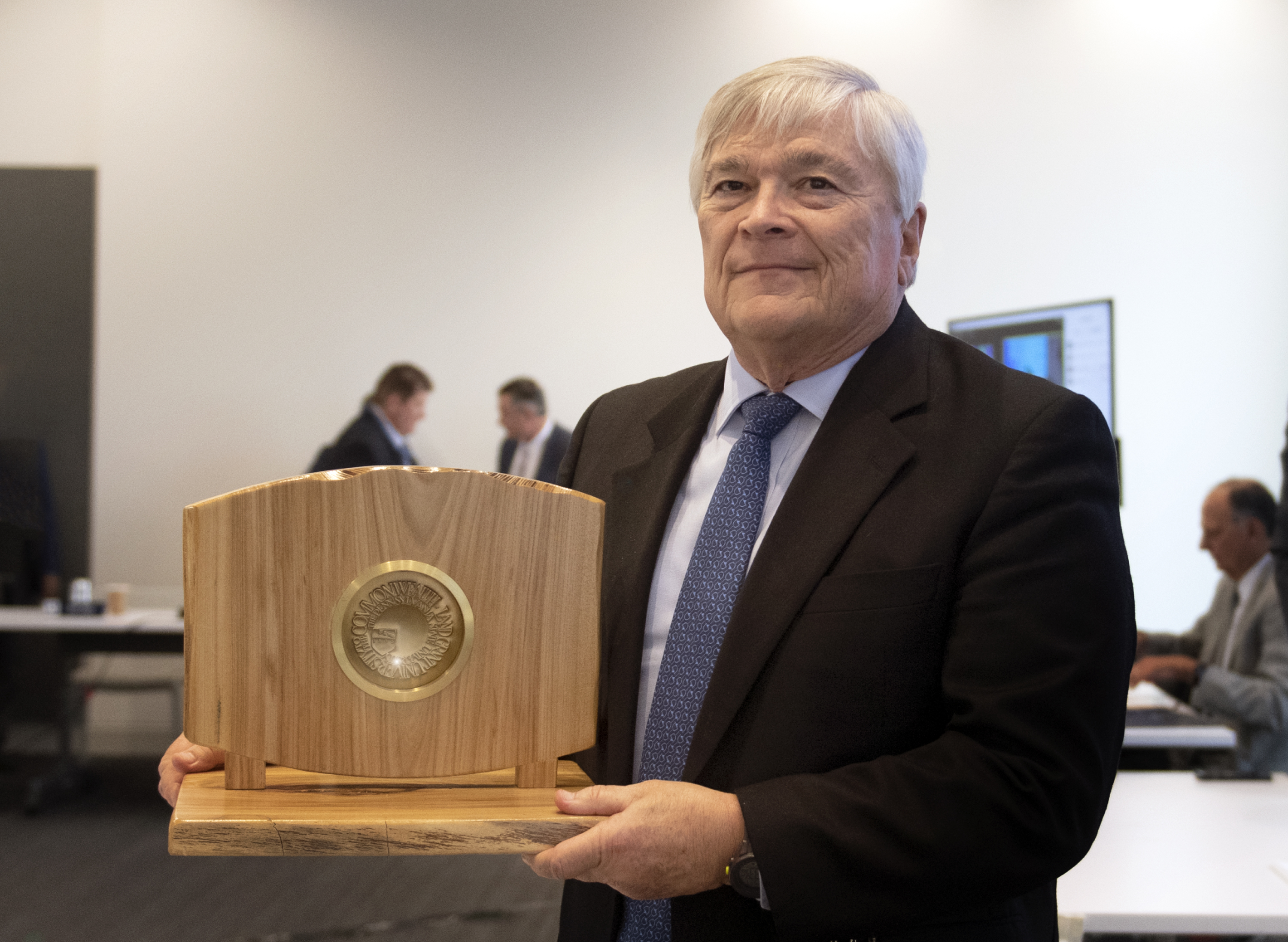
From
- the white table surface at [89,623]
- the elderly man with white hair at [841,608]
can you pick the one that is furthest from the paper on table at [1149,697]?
the white table surface at [89,623]

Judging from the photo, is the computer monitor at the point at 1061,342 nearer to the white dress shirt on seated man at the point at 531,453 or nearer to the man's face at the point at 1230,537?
the man's face at the point at 1230,537

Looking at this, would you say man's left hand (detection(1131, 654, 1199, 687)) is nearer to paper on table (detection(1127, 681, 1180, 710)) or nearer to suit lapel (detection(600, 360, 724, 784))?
paper on table (detection(1127, 681, 1180, 710))

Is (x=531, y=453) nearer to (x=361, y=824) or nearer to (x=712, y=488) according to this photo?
(x=712, y=488)

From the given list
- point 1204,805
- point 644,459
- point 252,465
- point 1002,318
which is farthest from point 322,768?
point 252,465

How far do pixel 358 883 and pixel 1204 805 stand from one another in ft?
9.71

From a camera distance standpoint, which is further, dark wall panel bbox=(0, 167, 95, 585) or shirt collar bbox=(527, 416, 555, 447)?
shirt collar bbox=(527, 416, 555, 447)

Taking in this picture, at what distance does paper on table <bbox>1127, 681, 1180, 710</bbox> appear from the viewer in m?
3.35

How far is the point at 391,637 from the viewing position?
1.08 m

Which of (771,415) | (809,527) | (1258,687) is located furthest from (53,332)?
(1258,687)

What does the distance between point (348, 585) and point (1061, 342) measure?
2283 mm

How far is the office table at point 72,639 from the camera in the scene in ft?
14.9

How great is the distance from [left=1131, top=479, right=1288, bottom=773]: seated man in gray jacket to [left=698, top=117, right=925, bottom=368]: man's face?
9.08 feet

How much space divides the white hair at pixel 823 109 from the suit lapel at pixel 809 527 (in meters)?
0.24

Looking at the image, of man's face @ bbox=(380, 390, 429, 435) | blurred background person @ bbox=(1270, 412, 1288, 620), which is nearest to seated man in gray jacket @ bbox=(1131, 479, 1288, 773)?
blurred background person @ bbox=(1270, 412, 1288, 620)
